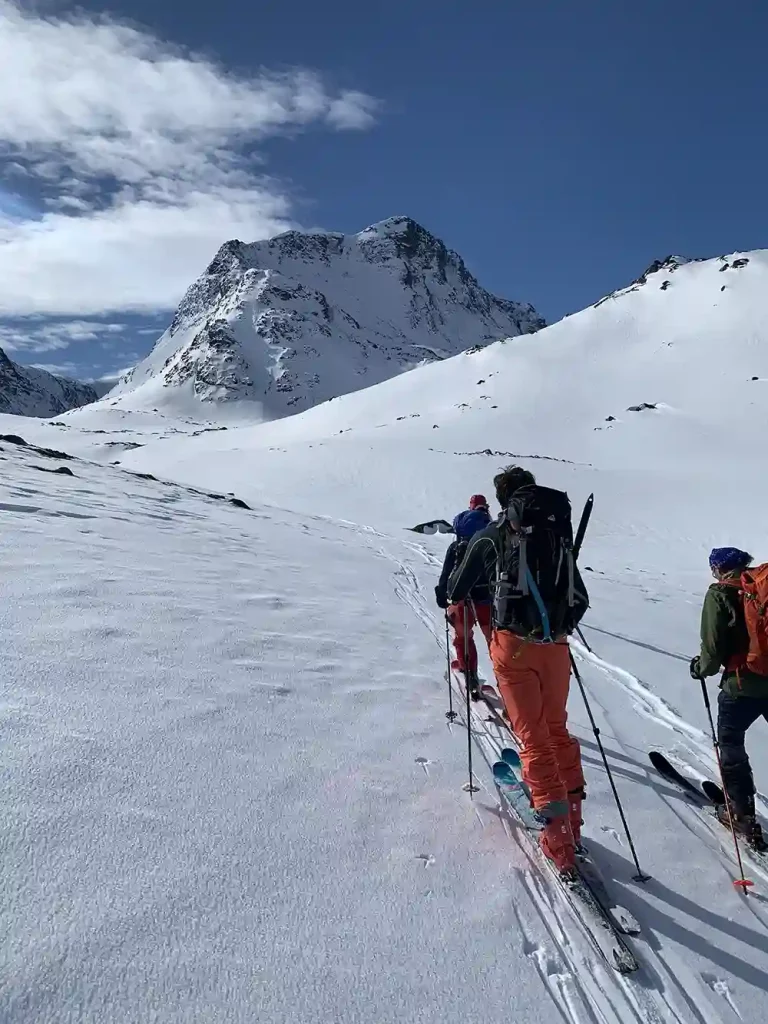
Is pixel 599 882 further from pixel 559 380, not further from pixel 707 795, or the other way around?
pixel 559 380

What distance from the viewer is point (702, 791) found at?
17.1 feet

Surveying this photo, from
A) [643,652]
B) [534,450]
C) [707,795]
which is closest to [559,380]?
[534,450]

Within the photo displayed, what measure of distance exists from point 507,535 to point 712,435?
187 feet

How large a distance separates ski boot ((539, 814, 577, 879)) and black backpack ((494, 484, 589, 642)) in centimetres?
110

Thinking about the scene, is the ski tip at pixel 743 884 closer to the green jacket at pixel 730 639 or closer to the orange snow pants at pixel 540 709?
the orange snow pants at pixel 540 709

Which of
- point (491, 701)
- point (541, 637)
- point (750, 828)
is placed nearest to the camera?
point (541, 637)

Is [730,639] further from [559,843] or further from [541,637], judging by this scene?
[559,843]

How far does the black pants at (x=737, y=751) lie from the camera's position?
4.57 meters

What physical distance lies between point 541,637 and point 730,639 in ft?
4.94

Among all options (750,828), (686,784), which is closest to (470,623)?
(686,784)

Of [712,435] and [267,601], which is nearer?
[267,601]

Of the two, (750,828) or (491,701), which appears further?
(491,701)

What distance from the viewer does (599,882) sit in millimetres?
3820

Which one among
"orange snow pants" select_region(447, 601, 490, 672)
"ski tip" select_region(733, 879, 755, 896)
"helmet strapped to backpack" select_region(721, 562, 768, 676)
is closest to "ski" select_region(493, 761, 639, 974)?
"ski tip" select_region(733, 879, 755, 896)
